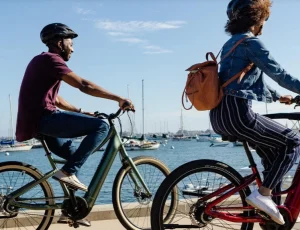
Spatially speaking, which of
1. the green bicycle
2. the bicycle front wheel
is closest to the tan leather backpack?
the green bicycle

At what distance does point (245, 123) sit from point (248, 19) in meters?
0.78

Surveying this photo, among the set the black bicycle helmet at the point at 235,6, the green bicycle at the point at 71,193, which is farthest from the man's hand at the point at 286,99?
the green bicycle at the point at 71,193

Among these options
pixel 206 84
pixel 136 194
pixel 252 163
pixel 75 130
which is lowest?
pixel 136 194

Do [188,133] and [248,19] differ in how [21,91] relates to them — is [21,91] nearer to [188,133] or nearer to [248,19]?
[248,19]

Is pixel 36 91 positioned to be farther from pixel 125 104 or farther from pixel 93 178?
pixel 93 178

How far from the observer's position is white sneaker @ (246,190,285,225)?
3.61 m

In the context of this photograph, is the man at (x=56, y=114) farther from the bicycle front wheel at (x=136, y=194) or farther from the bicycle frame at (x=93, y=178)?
the bicycle front wheel at (x=136, y=194)

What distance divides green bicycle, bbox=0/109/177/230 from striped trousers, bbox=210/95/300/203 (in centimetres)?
82

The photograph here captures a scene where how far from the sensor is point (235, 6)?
376cm

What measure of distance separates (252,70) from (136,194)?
1.66 m

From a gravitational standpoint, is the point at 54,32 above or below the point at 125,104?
above

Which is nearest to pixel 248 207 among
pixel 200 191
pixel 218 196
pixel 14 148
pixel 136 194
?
pixel 218 196

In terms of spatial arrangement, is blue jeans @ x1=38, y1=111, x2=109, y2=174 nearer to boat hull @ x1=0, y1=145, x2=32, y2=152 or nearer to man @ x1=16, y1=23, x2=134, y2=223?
man @ x1=16, y1=23, x2=134, y2=223

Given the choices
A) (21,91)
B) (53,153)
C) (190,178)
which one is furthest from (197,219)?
(21,91)
